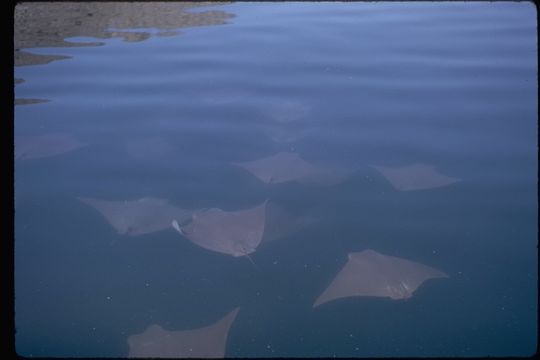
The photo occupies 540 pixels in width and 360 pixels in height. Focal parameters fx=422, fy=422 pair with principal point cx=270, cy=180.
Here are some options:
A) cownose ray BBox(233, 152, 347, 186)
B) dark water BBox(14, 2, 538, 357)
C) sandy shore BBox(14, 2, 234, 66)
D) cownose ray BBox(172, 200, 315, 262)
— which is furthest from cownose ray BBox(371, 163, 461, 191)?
sandy shore BBox(14, 2, 234, 66)

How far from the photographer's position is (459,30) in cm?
655

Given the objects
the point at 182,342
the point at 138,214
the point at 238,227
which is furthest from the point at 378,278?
the point at 138,214

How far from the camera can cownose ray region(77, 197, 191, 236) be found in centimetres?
329

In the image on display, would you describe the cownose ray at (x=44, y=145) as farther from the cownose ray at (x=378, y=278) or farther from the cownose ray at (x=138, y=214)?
the cownose ray at (x=378, y=278)

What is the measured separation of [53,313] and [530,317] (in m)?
3.03

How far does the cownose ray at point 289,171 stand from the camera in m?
3.76

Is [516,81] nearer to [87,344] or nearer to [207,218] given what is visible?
[207,218]

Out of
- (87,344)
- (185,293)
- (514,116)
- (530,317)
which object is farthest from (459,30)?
(87,344)

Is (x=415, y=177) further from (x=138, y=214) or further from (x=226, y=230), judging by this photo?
(x=138, y=214)

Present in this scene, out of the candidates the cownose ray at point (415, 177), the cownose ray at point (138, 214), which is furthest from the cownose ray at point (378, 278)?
the cownose ray at point (138, 214)

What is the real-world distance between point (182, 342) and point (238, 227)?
3.30 ft

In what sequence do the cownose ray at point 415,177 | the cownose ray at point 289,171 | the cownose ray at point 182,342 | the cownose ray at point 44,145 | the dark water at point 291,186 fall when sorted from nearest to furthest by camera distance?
the cownose ray at point 182,342 → the dark water at point 291,186 → the cownose ray at point 415,177 → the cownose ray at point 289,171 → the cownose ray at point 44,145

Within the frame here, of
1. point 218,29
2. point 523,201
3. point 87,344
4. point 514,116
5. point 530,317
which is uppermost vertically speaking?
point 218,29

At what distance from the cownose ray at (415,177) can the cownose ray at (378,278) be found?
34.5 inches
